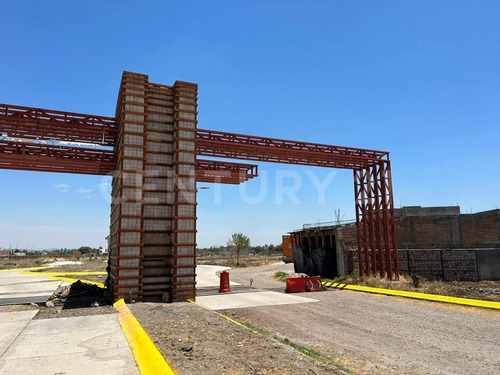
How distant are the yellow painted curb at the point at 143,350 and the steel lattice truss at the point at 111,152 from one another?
33.2 ft

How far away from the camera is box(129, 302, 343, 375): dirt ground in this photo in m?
5.85

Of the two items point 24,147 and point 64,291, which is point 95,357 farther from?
point 24,147

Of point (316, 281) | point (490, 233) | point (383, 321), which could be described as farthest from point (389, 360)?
point (490, 233)

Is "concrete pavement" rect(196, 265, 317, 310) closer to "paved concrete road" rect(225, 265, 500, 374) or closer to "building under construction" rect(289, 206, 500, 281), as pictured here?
"paved concrete road" rect(225, 265, 500, 374)

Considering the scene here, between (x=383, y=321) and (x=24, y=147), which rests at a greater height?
(x=24, y=147)

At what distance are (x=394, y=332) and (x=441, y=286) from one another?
423 inches

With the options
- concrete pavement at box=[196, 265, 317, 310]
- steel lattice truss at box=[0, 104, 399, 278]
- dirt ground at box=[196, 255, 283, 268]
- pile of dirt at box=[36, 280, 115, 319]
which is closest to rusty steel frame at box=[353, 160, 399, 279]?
steel lattice truss at box=[0, 104, 399, 278]

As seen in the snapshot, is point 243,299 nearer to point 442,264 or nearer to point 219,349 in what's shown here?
point 219,349

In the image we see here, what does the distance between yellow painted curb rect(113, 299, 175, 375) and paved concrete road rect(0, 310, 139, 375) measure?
0.13 meters

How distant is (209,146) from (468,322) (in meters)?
14.0

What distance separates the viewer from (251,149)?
65.1 ft

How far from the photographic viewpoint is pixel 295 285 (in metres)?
19.8

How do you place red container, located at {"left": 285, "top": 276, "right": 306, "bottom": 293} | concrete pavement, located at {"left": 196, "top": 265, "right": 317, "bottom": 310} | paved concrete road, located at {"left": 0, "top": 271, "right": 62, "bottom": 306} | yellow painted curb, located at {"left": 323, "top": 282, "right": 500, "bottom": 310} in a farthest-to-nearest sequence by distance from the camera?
1. red container, located at {"left": 285, "top": 276, "right": 306, "bottom": 293}
2. paved concrete road, located at {"left": 0, "top": 271, "right": 62, "bottom": 306}
3. concrete pavement, located at {"left": 196, "top": 265, "right": 317, "bottom": 310}
4. yellow painted curb, located at {"left": 323, "top": 282, "right": 500, "bottom": 310}

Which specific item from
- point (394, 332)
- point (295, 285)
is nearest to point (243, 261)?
point (295, 285)
